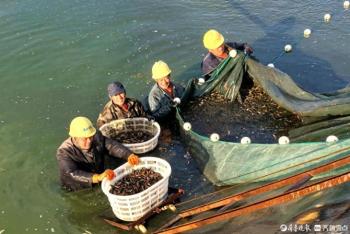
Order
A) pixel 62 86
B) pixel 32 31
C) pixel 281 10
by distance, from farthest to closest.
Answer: pixel 281 10 < pixel 32 31 < pixel 62 86

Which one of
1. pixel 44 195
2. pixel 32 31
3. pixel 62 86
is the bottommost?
pixel 44 195

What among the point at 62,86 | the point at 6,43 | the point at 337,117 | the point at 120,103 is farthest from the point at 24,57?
the point at 337,117

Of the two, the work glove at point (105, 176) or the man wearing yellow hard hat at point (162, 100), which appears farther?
the man wearing yellow hard hat at point (162, 100)

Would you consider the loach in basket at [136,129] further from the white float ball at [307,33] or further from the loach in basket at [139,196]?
the white float ball at [307,33]

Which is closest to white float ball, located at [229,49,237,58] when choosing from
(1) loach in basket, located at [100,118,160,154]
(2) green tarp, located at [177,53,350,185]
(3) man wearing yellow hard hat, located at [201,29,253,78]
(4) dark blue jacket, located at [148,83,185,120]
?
(2) green tarp, located at [177,53,350,185]

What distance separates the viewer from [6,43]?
11039 millimetres

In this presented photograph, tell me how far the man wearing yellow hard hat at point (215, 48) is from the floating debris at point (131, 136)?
186 cm

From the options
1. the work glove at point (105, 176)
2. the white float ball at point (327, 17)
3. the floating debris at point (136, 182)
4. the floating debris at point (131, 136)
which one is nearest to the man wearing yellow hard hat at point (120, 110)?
the floating debris at point (131, 136)

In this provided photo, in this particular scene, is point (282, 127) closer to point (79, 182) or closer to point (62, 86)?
point (79, 182)

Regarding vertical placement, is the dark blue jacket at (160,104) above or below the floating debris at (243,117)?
above

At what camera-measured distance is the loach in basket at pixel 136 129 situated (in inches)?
279

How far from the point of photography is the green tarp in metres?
5.66

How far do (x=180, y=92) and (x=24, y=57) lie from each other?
4374 millimetres

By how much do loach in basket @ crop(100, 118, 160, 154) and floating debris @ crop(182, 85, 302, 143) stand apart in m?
1.00
